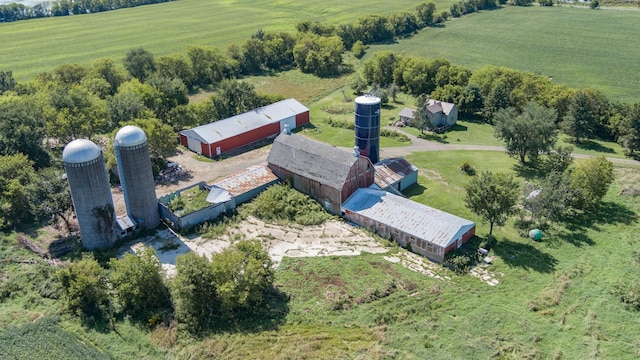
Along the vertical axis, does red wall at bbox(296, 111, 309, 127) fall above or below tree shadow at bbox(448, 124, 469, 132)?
above

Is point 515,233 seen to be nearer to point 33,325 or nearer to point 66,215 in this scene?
point 33,325

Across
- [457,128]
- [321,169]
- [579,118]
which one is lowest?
[457,128]

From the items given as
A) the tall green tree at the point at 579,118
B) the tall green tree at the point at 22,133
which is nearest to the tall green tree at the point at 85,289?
the tall green tree at the point at 22,133

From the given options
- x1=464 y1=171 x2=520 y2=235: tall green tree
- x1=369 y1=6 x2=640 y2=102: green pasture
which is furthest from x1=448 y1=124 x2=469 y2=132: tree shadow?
x1=464 y1=171 x2=520 y2=235: tall green tree

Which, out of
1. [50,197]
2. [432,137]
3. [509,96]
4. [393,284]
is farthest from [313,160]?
[509,96]

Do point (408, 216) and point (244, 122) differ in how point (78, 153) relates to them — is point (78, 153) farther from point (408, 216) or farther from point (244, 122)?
point (244, 122)

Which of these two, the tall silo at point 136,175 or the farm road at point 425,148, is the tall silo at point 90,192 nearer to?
the tall silo at point 136,175

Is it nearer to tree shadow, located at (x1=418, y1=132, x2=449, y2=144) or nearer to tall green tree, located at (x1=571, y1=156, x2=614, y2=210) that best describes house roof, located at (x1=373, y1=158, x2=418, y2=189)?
tree shadow, located at (x1=418, y1=132, x2=449, y2=144)
